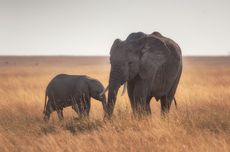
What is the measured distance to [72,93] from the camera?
1133 cm

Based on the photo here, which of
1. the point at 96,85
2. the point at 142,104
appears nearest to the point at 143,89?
the point at 142,104

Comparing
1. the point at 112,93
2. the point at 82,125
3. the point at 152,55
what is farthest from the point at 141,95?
the point at 82,125

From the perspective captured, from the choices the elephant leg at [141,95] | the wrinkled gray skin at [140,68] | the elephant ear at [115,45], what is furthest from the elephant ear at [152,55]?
the elephant ear at [115,45]

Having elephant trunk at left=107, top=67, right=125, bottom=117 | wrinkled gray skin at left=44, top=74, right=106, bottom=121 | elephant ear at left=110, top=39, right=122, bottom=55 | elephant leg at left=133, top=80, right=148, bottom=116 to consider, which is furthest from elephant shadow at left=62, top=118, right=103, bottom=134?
wrinkled gray skin at left=44, top=74, right=106, bottom=121

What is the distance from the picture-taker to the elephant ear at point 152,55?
29.6ft

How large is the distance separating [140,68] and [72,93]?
2.83m

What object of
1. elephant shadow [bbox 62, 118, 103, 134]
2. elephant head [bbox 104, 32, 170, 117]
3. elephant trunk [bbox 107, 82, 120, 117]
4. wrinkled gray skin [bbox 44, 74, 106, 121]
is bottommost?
elephant shadow [bbox 62, 118, 103, 134]

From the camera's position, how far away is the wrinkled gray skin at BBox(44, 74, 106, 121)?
436 inches

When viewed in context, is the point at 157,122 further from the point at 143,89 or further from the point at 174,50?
the point at 174,50

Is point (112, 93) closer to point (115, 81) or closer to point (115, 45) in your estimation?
point (115, 81)

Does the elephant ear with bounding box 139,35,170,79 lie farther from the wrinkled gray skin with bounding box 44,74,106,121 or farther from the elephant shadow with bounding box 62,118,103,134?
the wrinkled gray skin with bounding box 44,74,106,121

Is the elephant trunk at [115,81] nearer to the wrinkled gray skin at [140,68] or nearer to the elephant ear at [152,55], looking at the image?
the wrinkled gray skin at [140,68]

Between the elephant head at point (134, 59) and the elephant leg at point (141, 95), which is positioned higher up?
the elephant head at point (134, 59)

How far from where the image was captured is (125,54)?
28.8ft
